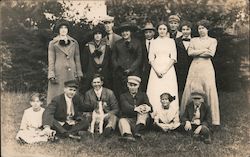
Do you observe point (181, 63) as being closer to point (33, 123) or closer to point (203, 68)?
point (203, 68)

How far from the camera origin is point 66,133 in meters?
6.56

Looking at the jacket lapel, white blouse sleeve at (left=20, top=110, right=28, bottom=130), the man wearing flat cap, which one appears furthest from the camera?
white blouse sleeve at (left=20, top=110, right=28, bottom=130)

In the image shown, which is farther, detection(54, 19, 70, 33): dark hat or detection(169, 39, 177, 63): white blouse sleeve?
detection(54, 19, 70, 33): dark hat

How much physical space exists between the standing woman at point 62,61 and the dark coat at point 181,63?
125cm

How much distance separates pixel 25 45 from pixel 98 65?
3.43 feet

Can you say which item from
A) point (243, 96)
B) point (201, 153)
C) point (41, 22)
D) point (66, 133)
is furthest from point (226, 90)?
point (41, 22)

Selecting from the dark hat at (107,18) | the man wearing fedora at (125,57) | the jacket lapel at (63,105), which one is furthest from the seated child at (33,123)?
the dark hat at (107,18)

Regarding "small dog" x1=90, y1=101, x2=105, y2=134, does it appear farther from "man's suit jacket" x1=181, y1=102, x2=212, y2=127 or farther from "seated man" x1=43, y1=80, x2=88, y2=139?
"man's suit jacket" x1=181, y1=102, x2=212, y2=127

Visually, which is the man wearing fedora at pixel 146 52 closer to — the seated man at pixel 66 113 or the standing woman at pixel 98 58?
the standing woman at pixel 98 58

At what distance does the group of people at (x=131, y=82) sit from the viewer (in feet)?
20.9

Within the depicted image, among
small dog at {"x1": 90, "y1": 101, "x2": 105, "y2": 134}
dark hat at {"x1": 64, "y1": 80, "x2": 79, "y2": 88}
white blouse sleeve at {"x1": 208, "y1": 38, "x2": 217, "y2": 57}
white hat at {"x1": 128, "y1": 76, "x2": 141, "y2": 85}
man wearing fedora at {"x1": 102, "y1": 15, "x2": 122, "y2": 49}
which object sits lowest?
small dog at {"x1": 90, "y1": 101, "x2": 105, "y2": 134}

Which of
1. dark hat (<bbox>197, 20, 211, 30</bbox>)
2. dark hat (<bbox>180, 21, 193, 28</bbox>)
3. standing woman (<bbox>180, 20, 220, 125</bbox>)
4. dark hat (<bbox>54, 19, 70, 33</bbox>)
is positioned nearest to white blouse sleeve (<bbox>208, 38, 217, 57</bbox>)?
standing woman (<bbox>180, 20, 220, 125</bbox>)

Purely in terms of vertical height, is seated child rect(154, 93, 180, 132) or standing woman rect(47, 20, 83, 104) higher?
standing woman rect(47, 20, 83, 104)

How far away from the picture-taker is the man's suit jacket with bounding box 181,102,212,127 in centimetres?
636
